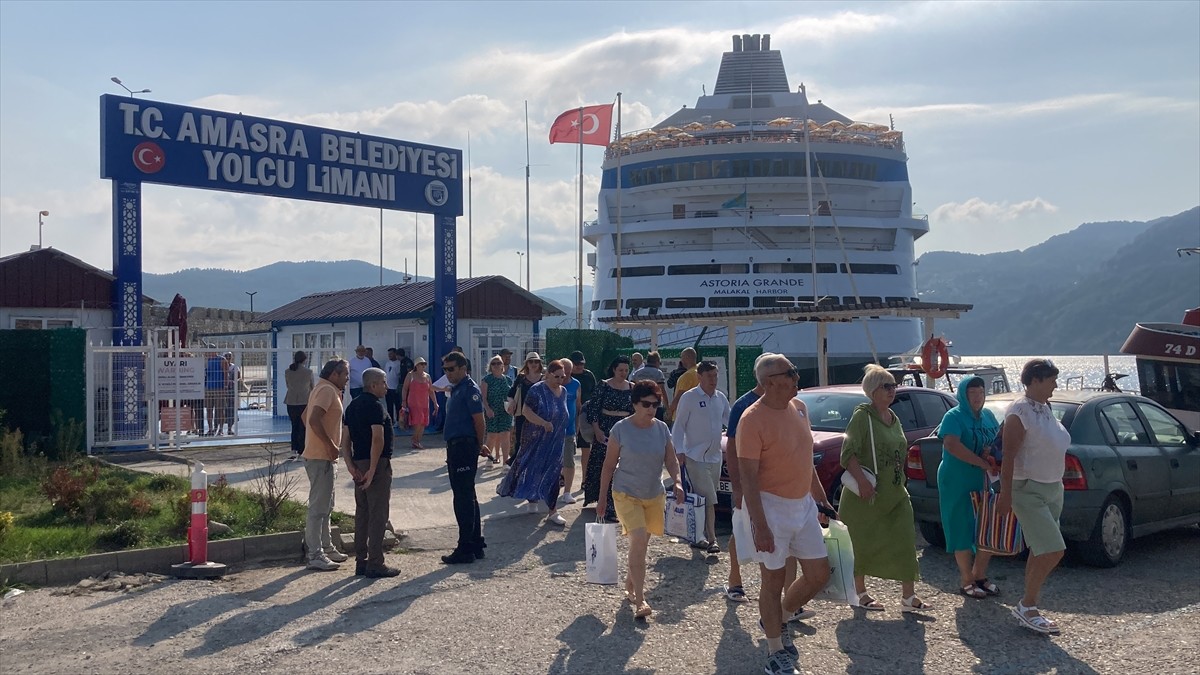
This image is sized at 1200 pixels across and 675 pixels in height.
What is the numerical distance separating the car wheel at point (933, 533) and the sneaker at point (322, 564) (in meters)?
4.81

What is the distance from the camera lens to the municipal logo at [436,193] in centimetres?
1891

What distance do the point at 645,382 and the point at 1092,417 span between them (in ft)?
12.9

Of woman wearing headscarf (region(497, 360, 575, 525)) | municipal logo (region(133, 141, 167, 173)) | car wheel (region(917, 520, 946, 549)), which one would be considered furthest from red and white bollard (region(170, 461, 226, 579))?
municipal logo (region(133, 141, 167, 173))

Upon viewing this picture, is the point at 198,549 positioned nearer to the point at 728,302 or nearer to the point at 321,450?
the point at 321,450

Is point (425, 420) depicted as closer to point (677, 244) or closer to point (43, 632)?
point (43, 632)

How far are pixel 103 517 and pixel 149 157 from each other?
8.79 meters

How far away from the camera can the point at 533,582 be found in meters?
7.33

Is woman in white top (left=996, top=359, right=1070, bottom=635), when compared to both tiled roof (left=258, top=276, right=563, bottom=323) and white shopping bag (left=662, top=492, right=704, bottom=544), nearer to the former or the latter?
white shopping bag (left=662, top=492, right=704, bottom=544)

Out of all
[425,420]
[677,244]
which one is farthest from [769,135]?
[425,420]

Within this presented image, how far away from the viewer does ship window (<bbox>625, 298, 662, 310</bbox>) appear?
33.1m

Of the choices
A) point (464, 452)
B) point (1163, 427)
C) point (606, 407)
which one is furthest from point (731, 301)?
point (464, 452)

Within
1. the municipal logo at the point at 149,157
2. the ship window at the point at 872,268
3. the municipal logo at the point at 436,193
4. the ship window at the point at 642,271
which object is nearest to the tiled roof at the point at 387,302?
the municipal logo at the point at 436,193

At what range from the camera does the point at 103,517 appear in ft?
27.8

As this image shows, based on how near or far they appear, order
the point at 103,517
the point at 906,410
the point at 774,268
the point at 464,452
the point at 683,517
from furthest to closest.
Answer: the point at 774,268 → the point at 906,410 → the point at 103,517 → the point at 464,452 → the point at 683,517
